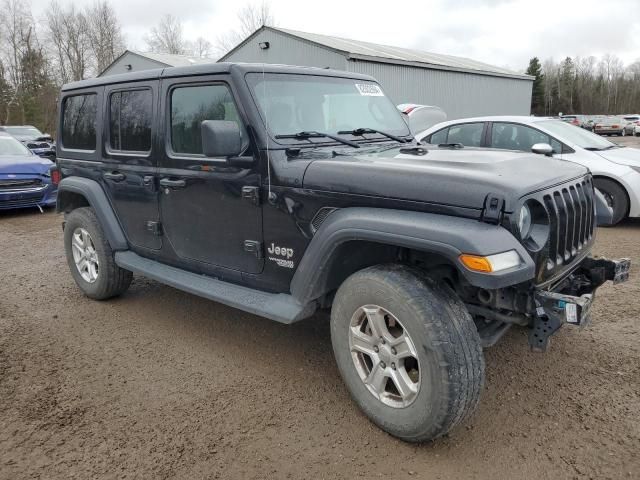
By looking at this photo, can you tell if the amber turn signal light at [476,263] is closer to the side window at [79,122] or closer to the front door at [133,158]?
the front door at [133,158]

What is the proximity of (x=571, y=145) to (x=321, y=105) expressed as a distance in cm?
510

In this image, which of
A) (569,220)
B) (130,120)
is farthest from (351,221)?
(130,120)

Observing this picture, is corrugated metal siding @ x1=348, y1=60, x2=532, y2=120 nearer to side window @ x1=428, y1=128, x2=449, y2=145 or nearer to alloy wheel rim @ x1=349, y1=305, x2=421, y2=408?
side window @ x1=428, y1=128, x2=449, y2=145

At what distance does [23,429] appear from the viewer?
2994 mm

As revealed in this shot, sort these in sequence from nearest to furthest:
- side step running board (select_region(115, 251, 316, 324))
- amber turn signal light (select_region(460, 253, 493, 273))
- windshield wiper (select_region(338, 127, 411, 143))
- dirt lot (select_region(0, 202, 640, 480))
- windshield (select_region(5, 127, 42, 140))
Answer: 1. amber turn signal light (select_region(460, 253, 493, 273))
2. dirt lot (select_region(0, 202, 640, 480))
3. side step running board (select_region(115, 251, 316, 324))
4. windshield wiper (select_region(338, 127, 411, 143))
5. windshield (select_region(5, 127, 42, 140))

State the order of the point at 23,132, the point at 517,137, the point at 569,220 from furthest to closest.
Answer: the point at 23,132 → the point at 517,137 → the point at 569,220

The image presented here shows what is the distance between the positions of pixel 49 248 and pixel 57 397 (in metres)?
4.71

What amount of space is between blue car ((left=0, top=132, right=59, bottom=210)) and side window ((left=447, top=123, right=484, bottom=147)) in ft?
23.7

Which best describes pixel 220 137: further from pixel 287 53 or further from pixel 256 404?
pixel 287 53

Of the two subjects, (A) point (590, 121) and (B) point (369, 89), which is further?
(A) point (590, 121)

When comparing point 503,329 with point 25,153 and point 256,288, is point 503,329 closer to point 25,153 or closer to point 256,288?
point 256,288

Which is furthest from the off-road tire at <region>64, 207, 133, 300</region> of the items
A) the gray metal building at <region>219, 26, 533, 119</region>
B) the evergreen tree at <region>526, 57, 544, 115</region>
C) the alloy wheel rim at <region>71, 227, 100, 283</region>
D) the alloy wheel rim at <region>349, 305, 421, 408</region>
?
the evergreen tree at <region>526, 57, 544, 115</region>

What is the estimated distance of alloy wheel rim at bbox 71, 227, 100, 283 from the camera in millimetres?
4941

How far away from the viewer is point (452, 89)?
2425 centimetres
